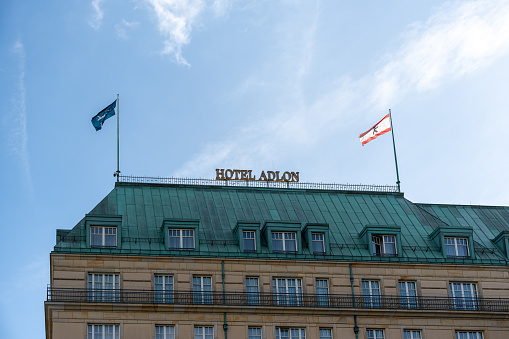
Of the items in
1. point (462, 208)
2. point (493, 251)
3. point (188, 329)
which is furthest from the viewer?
point (462, 208)

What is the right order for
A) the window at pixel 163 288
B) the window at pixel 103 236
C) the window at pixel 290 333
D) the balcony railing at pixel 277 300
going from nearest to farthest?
the balcony railing at pixel 277 300, the window at pixel 163 288, the window at pixel 290 333, the window at pixel 103 236

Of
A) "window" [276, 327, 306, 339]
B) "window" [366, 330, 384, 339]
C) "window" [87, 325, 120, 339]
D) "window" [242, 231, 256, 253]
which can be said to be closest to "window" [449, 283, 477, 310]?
"window" [366, 330, 384, 339]

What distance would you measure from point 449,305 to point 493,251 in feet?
23.9

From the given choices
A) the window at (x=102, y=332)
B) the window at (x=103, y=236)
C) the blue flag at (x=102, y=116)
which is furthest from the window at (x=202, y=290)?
the blue flag at (x=102, y=116)

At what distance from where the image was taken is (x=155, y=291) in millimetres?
93750

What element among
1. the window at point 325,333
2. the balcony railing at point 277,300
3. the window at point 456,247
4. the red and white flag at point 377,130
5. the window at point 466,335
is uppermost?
the red and white flag at point 377,130

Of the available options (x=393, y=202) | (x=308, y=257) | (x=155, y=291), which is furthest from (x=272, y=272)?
(x=393, y=202)

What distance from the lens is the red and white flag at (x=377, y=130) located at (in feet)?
368

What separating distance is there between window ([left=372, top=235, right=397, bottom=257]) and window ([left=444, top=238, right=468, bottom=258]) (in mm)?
4579

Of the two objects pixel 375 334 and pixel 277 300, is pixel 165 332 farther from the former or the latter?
pixel 375 334

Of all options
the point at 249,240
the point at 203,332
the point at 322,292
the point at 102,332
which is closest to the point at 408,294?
the point at 322,292

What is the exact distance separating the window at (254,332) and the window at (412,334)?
38.8 ft

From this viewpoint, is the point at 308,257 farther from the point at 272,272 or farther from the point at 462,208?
the point at 462,208

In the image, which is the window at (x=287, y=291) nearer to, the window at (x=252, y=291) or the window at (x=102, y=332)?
the window at (x=252, y=291)
